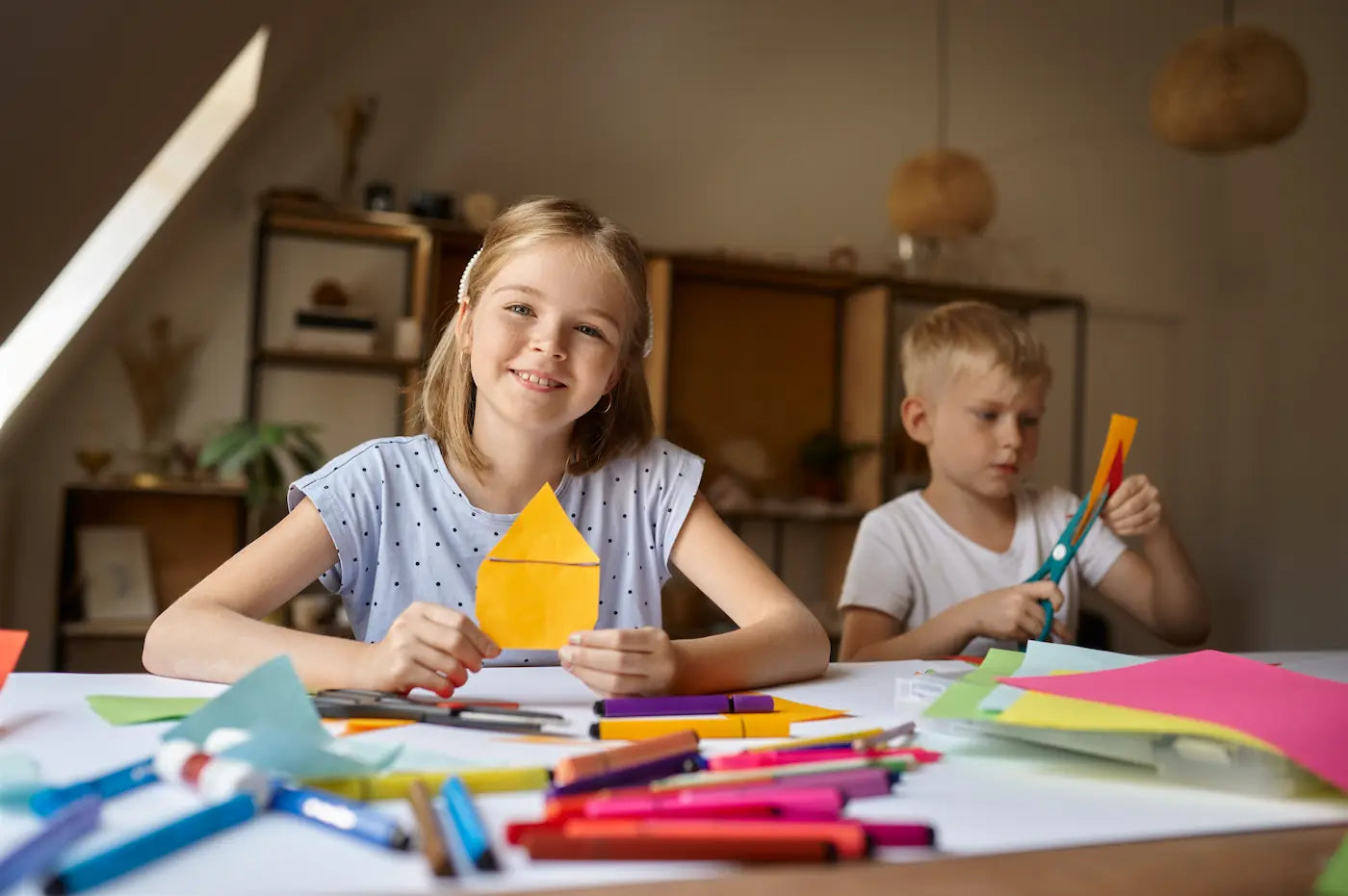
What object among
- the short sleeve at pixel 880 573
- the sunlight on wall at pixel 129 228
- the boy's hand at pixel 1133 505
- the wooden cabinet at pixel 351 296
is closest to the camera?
the boy's hand at pixel 1133 505

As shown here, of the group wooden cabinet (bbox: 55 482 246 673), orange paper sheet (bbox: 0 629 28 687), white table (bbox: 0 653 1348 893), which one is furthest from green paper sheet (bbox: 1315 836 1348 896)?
wooden cabinet (bbox: 55 482 246 673)

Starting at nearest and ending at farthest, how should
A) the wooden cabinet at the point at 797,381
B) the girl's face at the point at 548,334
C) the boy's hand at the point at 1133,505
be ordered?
the girl's face at the point at 548,334 → the boy's hand at the point at 1133,505 → the wooden cabinet at the point at 797,381

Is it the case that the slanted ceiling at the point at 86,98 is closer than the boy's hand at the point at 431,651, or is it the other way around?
the boy's hand at the point at 431,651

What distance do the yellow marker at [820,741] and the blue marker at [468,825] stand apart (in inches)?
8.1

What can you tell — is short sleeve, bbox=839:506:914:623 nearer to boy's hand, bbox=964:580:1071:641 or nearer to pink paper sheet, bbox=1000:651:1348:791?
boy's hand, bbox=964:580:1071:641

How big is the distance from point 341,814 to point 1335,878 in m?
0.40

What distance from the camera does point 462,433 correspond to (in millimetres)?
1340

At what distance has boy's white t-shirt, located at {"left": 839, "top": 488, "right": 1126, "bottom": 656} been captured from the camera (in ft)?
5.43

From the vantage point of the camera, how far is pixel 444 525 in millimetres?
1303

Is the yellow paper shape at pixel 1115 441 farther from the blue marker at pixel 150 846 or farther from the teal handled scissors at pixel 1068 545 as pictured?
the blue marker at pixel 150 846

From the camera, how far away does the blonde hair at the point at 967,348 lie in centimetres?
175

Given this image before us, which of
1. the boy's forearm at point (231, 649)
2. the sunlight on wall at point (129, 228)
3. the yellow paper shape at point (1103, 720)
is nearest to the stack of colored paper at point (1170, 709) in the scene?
the yellow paper shape at point (1103, 720)

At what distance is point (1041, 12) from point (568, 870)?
515cm

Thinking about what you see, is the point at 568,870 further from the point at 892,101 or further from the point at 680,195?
the point at 892,101
